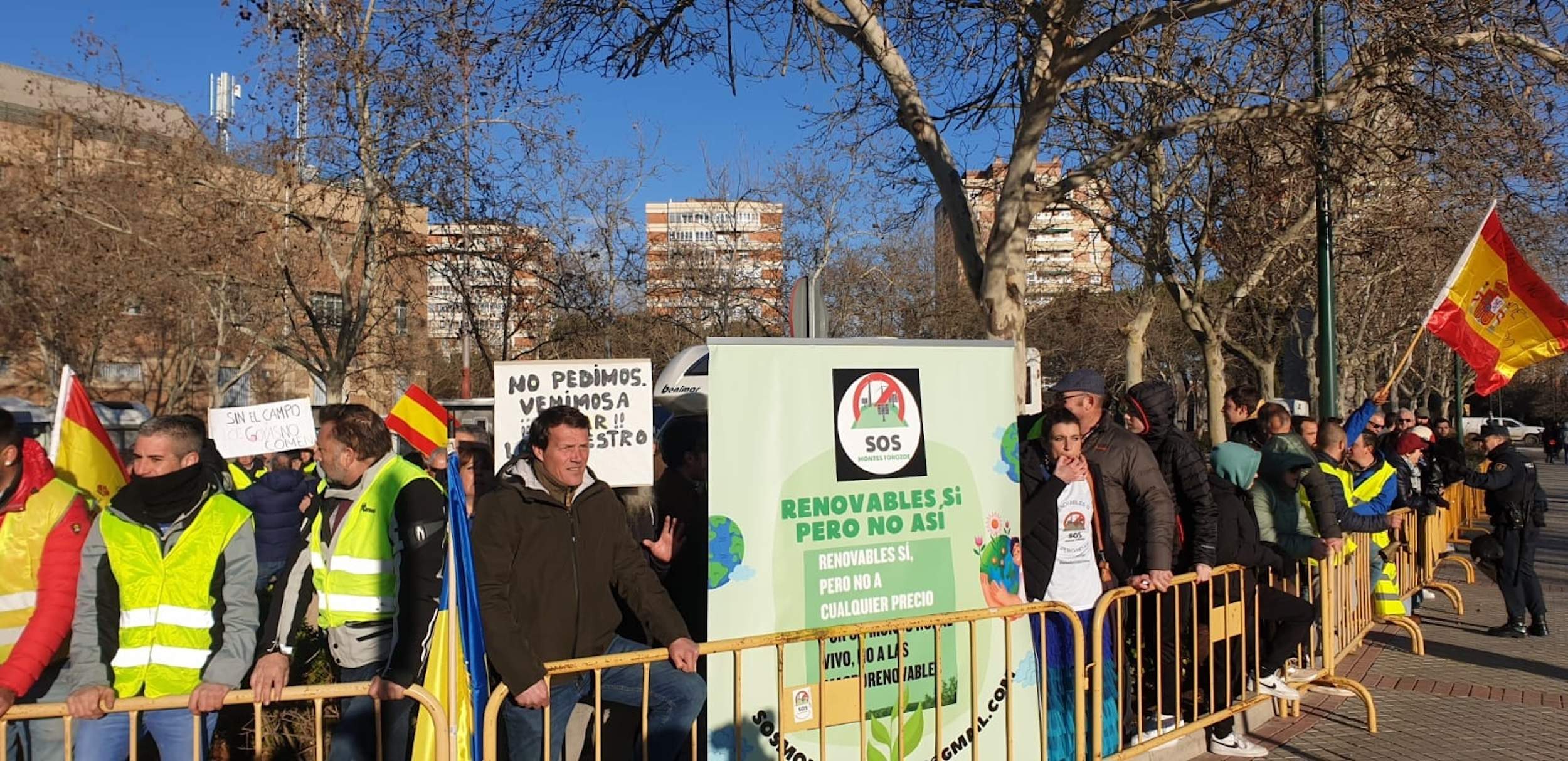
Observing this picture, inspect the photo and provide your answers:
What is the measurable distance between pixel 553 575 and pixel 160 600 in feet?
4.39

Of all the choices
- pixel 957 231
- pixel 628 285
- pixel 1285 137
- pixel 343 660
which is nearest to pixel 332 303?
pixel 628 285

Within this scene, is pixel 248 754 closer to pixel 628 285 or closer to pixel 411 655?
pixel 411 655

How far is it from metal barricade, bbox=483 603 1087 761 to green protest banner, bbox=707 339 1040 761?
0.01m

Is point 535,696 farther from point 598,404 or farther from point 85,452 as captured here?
point 598,404

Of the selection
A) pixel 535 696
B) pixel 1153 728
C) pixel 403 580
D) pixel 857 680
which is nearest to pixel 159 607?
pixel 403 580

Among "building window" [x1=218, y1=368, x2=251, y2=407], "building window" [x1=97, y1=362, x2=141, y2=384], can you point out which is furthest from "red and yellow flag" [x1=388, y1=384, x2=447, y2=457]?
"building window" [x1=97, y1=362, x2=141, y2=384]

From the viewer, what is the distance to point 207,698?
3838 millimetres

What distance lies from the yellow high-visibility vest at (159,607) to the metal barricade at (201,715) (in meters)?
0.16

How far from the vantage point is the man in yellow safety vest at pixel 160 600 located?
409cm

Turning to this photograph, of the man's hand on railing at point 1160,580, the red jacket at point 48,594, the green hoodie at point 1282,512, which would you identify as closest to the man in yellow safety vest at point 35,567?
the red jacket at point 48,594

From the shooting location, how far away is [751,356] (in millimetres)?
4473

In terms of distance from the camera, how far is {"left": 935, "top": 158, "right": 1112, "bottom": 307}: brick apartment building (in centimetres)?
1653

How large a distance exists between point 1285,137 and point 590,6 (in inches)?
275

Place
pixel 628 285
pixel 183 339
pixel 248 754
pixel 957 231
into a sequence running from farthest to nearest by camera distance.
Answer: pixel 183 339, pixel 628 285, pixel 957 231, pixel 248 754
